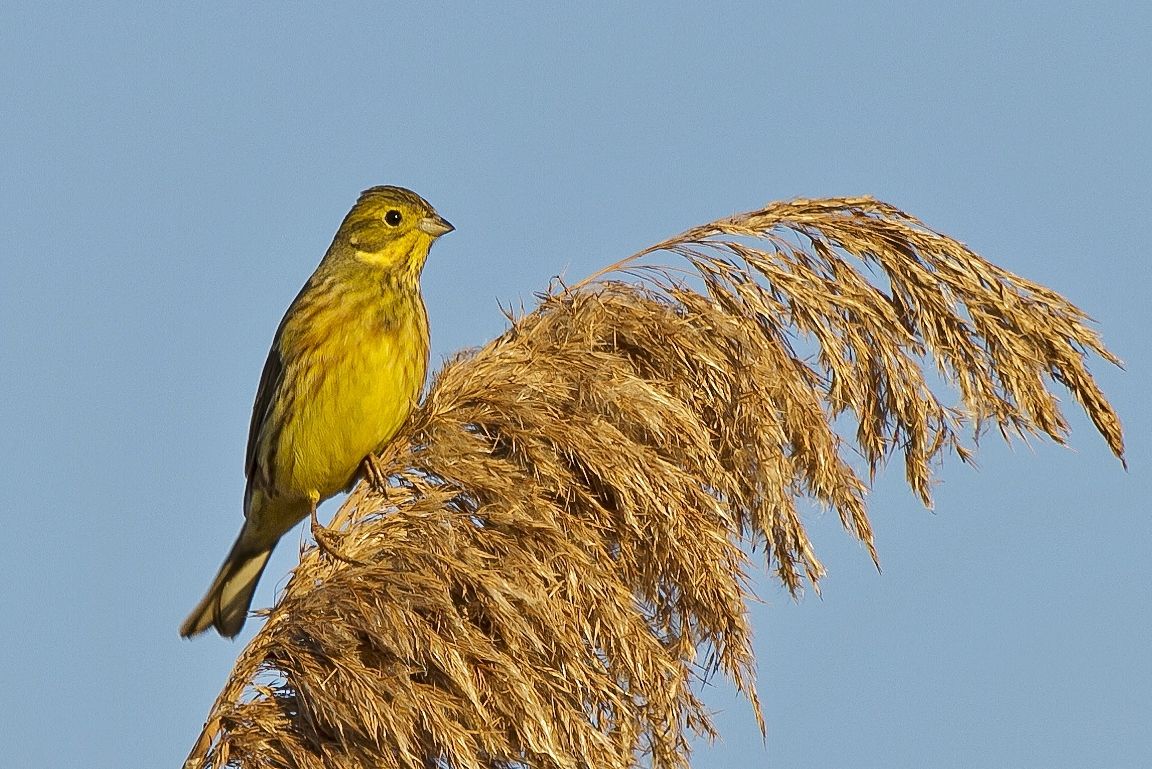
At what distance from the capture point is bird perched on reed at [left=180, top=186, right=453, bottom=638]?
455cm

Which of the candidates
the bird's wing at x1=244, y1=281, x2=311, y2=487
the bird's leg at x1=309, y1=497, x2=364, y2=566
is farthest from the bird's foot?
the bird's wing at x1=244, y1=281, x2=311, y2=487

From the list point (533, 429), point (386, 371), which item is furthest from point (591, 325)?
point (386, 371)

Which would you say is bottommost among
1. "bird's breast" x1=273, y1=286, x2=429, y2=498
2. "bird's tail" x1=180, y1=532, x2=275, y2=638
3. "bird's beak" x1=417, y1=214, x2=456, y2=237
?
"bird's tail" x1=180, y1=532, x2=275, y2=638

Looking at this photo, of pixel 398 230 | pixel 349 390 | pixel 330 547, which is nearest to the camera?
pixel 330 547

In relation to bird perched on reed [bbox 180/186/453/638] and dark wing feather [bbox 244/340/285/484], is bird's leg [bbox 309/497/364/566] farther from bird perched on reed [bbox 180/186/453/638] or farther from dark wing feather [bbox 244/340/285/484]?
dark wing feather [bbox 244/340/285/484]

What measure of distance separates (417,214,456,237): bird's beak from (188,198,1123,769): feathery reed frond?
1595 mm

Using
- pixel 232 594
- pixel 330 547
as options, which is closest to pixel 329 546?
pixel 330 547

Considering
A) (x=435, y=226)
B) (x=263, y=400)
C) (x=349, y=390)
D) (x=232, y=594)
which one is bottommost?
(x=232, y=594)

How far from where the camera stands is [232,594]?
4.81 m

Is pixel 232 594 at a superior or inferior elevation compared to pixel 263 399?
inferior

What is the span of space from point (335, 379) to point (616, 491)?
183cm

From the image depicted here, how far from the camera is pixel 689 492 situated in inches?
123

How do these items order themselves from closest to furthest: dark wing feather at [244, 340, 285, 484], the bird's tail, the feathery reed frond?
the feathery reed frond, the bird's tail, dark wing feather at [244, 340, 285, 484]

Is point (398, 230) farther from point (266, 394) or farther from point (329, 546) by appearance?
point (329, 546)
